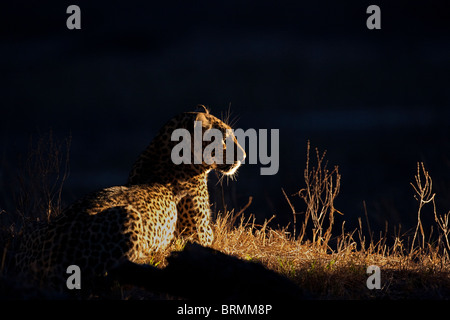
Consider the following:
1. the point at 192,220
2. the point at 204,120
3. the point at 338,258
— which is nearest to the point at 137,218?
the point at 192,220

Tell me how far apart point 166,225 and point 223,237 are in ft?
5.37

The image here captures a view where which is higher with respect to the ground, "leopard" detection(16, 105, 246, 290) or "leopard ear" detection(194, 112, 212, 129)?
"leopard ear" detection(194, 112, 212, 129)

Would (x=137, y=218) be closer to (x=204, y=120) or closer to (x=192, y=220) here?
(x=192, y=220)

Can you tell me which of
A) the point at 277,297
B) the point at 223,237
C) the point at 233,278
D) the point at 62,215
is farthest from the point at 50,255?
the point at 223,237

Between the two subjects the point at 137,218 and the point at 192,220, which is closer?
the point at 137,218

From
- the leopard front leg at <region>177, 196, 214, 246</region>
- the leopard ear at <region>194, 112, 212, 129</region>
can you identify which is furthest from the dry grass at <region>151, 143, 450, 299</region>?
the leopard ear at <region>194, 112, 212, 129</region>

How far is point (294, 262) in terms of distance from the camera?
25.3 ft

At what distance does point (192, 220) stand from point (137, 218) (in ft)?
4.73

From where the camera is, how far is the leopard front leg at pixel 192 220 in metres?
7.60

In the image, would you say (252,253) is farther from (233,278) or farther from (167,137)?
(233,278)

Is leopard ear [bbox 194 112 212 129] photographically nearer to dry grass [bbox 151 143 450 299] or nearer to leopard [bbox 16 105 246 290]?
leopard [bbox 16 105 246 290]

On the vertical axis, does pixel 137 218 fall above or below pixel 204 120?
below

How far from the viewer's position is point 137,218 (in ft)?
20.6

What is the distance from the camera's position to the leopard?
5.97 meters
